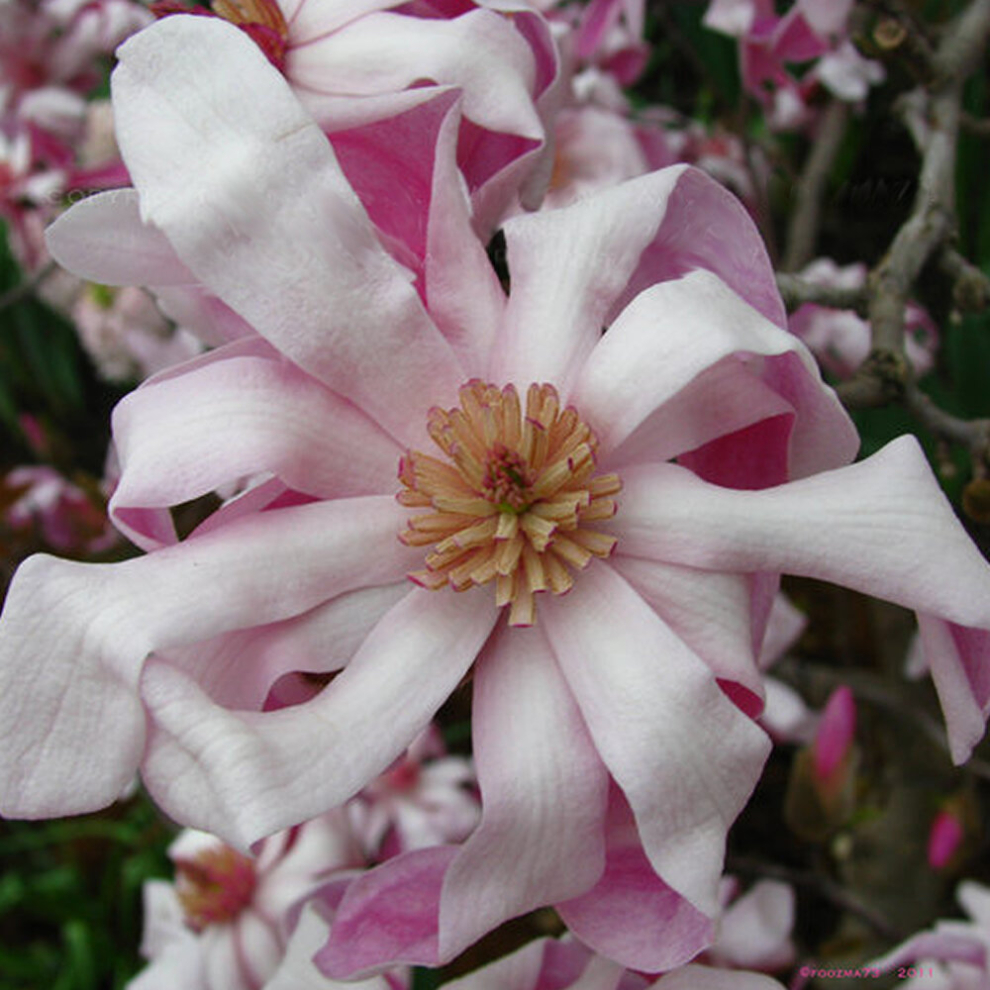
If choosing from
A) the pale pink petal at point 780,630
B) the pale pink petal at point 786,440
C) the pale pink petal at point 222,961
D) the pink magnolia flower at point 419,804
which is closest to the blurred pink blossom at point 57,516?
the pink magnolia flower at point 419,804

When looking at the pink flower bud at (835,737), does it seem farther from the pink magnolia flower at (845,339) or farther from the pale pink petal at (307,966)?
the pale pink petal at (307,966)

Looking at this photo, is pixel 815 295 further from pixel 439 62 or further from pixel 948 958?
pixel 948 958

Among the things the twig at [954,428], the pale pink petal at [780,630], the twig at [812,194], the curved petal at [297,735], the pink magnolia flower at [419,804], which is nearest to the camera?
the curved petal at [297,735]

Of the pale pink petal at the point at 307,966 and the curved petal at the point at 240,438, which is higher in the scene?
the curved petal at the point at 240,438

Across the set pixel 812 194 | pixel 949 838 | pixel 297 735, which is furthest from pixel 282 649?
pixel 812 194

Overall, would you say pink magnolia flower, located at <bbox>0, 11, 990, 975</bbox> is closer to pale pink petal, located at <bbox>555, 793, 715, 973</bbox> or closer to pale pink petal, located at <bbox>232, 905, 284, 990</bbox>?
pale pink petal, located at <bbox>555, 793, 715, 973</bbox>

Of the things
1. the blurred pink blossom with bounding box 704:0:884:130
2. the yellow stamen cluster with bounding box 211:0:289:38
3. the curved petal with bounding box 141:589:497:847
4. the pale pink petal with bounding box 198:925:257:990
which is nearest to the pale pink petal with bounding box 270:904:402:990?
the curved petal with bounding box 141:589:497:847

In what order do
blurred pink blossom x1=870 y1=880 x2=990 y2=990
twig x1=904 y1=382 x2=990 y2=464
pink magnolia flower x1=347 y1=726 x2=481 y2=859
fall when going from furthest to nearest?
pink magnolia flower x1=347 y1=726 x2=481 y2=859 → blurred pink blossom x1=870 y1=880 x2=990 y2=990 → twig x1=904 y1=382 x2=990 y2=464
